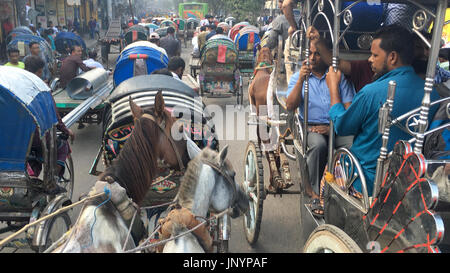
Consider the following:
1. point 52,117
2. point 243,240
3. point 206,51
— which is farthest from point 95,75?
point 243,240

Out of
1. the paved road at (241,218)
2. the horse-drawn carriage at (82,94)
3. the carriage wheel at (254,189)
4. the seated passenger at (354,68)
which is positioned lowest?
the paved road at (241,218)

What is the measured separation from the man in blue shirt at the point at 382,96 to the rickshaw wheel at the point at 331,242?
591 millimetres

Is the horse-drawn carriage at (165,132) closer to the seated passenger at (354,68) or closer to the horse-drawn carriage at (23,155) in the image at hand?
the horse-drawn carriage at (23,155)

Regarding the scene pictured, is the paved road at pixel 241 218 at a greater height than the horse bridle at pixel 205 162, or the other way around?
the horse bridle at pixel 205 162

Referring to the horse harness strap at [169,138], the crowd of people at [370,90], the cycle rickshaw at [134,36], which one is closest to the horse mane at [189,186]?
the horse harness strap at [169,138]

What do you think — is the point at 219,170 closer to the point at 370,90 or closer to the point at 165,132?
the point at 165,132

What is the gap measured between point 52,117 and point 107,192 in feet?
5.66

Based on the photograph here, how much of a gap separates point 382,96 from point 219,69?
7.96m

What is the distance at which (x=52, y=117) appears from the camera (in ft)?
11.7

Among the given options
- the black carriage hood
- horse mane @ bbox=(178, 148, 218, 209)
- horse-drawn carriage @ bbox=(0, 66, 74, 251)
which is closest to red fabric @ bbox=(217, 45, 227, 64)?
the black carriage hood

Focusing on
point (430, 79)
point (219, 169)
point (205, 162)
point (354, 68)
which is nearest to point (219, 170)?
point (219, 169)

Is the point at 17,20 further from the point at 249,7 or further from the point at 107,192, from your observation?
the point at 107,192

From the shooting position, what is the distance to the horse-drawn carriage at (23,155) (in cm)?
313

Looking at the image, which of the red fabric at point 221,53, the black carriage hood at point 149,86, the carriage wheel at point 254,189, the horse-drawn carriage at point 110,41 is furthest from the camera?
the horse-drawn carriage at point 110,41
